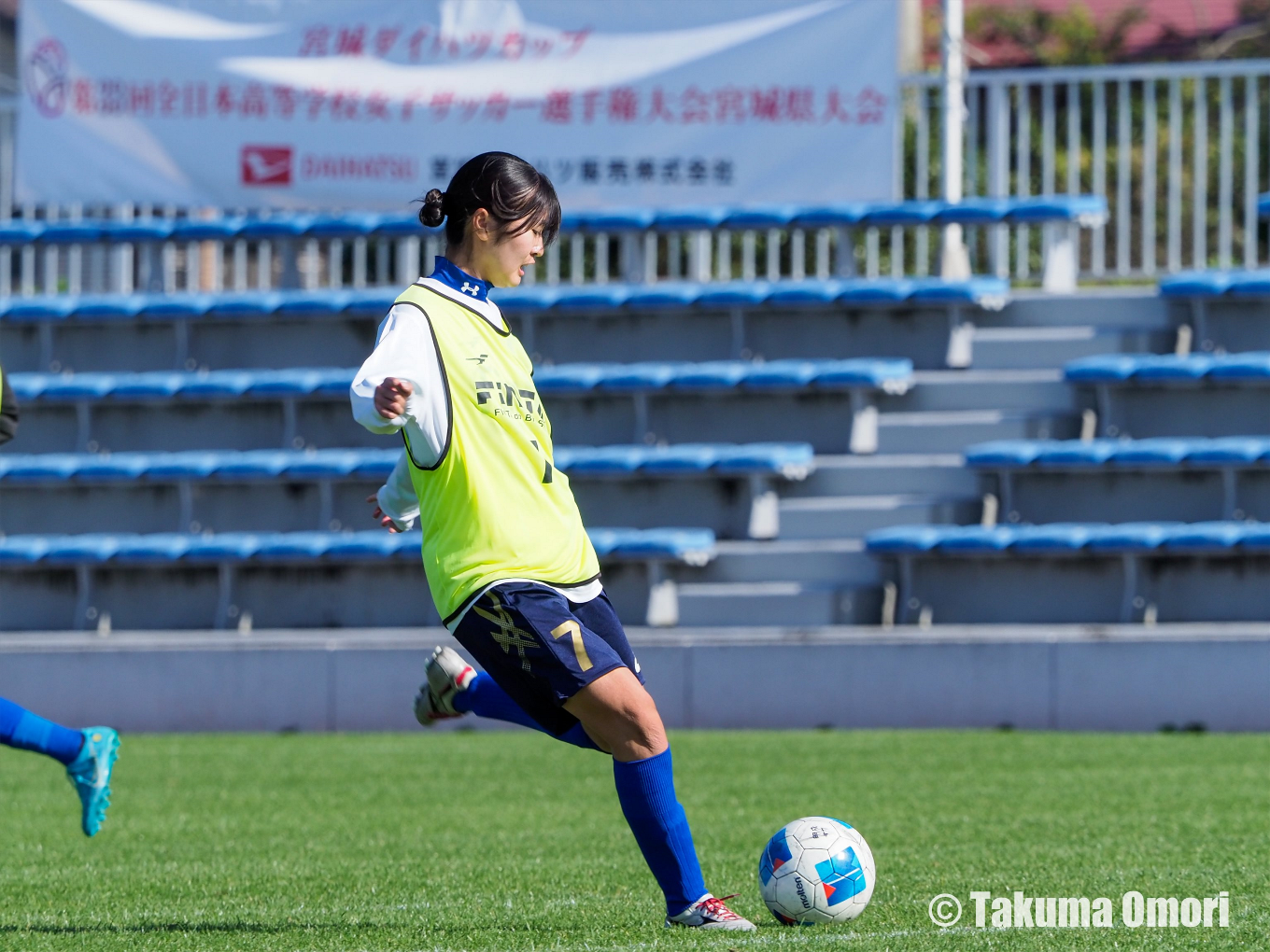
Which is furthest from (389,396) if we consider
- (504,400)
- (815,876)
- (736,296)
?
(736,296)

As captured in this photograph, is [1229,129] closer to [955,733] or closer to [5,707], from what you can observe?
[955,733]

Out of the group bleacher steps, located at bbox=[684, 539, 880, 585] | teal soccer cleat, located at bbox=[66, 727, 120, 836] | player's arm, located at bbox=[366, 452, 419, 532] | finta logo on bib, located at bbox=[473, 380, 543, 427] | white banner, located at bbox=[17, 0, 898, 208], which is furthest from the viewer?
white banner, located at bbox=[17, 0, 898, 208]

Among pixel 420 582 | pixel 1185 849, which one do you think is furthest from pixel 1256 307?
pixel 1185 849

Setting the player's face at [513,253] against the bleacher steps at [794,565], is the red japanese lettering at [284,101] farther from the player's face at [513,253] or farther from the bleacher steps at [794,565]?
the player's face at [513,253]

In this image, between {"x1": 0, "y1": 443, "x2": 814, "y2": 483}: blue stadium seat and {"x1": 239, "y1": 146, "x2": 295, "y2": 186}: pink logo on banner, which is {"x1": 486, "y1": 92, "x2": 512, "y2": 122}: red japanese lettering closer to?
{"x1": 239, "y1": 146, "x2": 295, "y2": 186}: pink logo on banner

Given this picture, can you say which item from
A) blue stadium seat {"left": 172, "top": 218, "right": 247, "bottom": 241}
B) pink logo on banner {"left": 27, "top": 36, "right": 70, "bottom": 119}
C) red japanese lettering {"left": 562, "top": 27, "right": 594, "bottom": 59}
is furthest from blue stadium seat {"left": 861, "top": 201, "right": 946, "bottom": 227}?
pink logo on banner {"left": 27, "top": 36, "right": 70, "bottom": 119}

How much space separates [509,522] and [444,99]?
849 cm

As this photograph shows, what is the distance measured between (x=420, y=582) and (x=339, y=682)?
1.00 meters

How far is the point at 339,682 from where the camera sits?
975 cm

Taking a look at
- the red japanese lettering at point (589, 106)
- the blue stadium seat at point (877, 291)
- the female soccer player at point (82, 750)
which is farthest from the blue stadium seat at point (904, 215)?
the female soccer player at point (82, 750)

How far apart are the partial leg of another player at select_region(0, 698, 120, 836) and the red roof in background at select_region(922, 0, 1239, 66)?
2668 centimetres

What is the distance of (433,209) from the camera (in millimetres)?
4051

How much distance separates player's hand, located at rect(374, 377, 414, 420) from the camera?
3740mm

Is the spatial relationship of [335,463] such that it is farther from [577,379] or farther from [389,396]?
[389,396]
